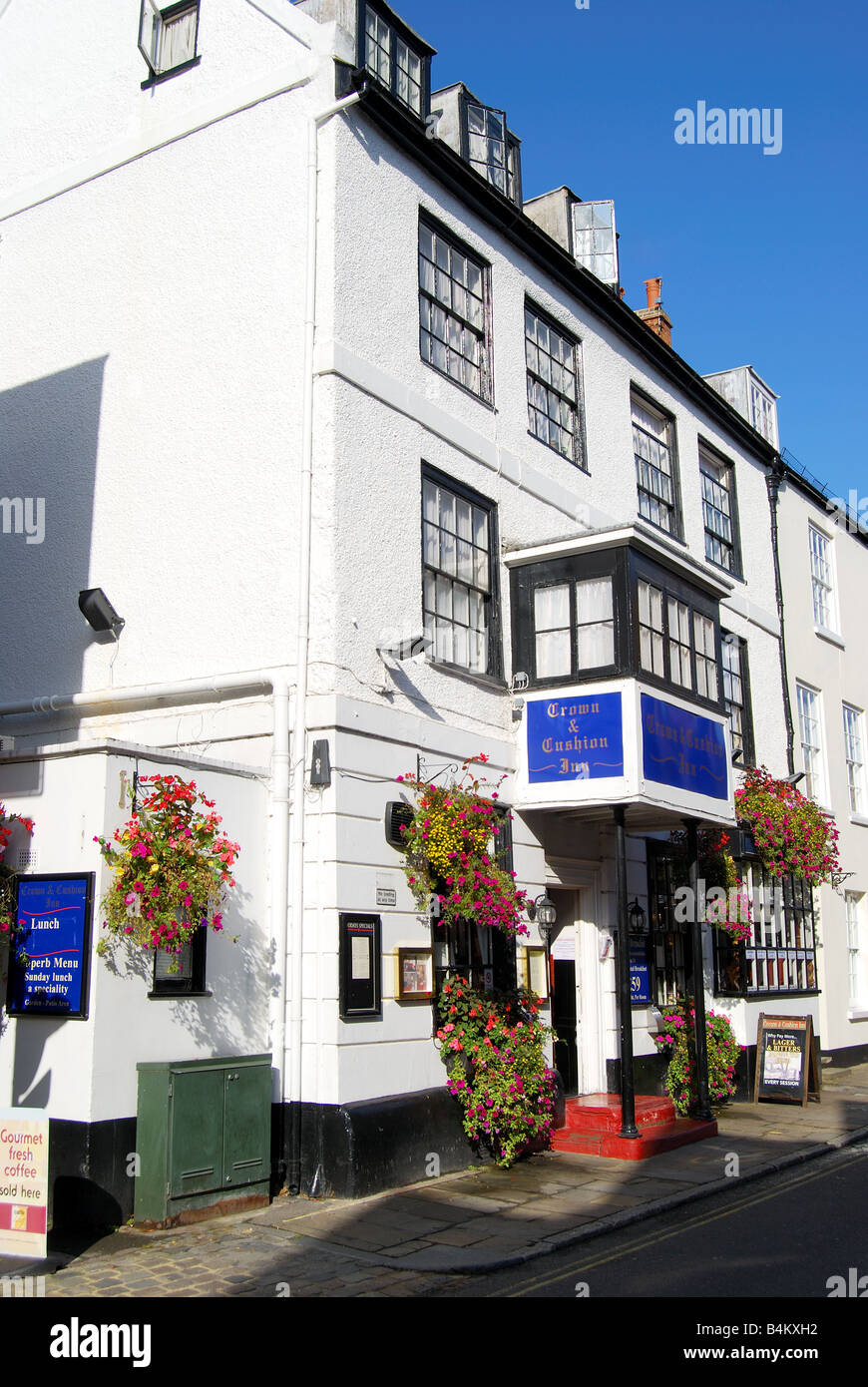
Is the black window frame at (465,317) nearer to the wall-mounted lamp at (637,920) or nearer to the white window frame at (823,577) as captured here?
the wall-mounted lamp at (637,920)

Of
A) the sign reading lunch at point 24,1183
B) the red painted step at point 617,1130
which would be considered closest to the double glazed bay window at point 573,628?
the red painted step at point 617,1130

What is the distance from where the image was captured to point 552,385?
1488cm

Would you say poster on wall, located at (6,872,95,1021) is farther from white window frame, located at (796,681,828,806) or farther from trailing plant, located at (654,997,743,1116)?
white window frame, located at (796,681,828,806)

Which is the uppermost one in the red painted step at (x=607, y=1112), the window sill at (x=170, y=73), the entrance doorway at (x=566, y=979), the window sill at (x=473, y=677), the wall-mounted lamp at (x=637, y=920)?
the window sill at (x=170, y=73)

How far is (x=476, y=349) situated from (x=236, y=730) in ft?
18.5

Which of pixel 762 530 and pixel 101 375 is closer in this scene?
pixel 101 375

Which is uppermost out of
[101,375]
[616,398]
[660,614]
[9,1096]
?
[616,398]

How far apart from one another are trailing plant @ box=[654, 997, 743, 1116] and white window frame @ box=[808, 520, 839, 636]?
943cm

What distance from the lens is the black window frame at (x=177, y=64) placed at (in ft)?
41.6

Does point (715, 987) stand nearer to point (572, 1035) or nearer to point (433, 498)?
point (572, 1035)

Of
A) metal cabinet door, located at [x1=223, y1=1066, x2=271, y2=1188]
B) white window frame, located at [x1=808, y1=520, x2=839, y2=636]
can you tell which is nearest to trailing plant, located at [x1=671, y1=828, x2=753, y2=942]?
white window frame, located at [x1=808, y1=520, x2=839, y2=636]

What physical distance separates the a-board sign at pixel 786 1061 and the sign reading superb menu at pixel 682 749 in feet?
12.0

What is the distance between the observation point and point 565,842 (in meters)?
13.5

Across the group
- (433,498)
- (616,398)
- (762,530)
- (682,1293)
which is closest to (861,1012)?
(762,530)
